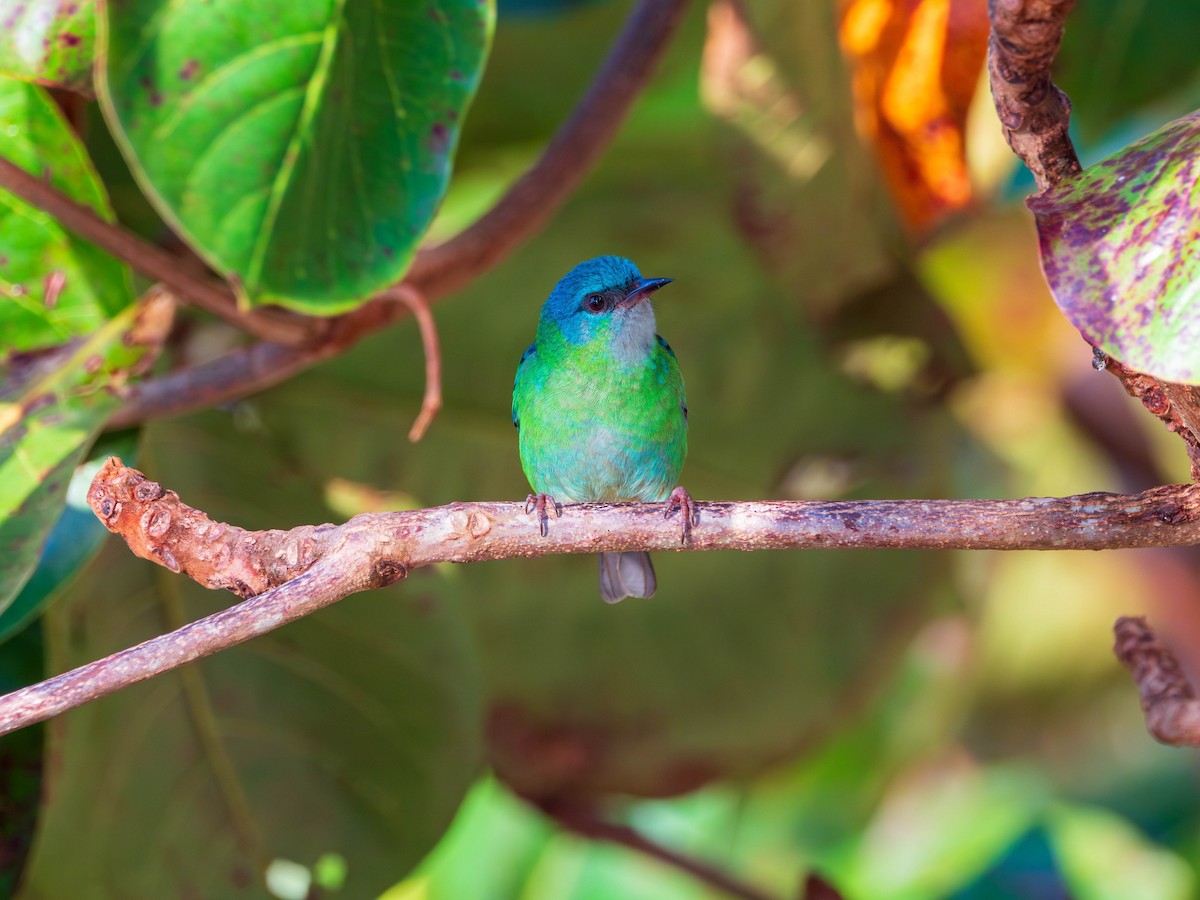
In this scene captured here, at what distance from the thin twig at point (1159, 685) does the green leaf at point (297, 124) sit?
129 cm

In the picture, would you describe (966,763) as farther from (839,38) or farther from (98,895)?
(98,895)

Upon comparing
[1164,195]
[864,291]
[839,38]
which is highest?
[839,38]

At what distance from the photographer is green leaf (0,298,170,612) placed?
1969mm

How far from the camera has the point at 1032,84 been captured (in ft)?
4.07

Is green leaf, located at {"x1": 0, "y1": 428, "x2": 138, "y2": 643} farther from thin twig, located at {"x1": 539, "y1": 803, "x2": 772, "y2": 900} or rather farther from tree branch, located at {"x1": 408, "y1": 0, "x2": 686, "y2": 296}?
thin twig, located at {"x1": 539, "y1": 803, "x2": 772, "y2": 900}

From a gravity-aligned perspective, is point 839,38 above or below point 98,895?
above

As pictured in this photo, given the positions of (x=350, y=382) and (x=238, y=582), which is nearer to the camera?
(x=238, y=582)

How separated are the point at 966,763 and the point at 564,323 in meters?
2.43

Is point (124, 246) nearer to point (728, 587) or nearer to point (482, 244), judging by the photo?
point (482, 244)

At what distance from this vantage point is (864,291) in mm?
3316

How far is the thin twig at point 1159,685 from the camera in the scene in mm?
1598

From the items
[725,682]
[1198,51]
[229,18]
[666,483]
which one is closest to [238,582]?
[229,18]

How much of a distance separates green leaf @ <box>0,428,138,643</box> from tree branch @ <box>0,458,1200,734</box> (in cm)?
76

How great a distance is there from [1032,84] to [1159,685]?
92 centimetres
